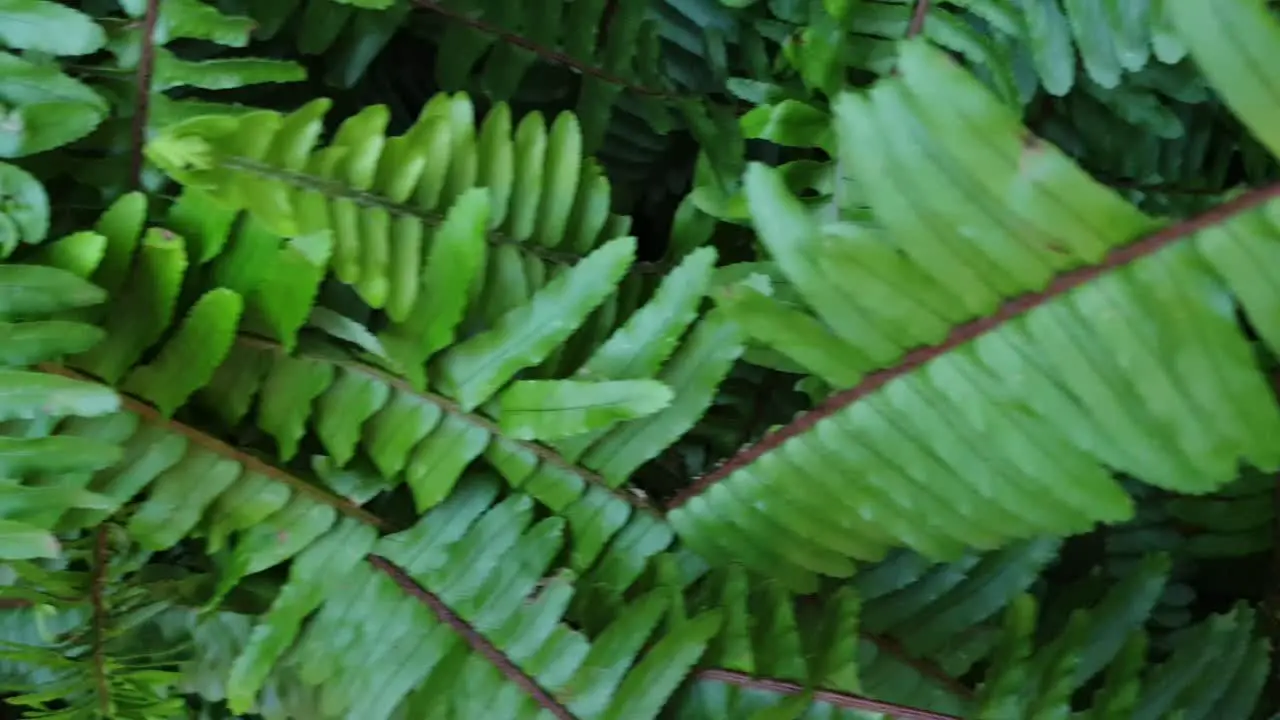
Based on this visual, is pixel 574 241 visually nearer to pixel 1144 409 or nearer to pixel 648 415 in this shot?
pixel 648 415

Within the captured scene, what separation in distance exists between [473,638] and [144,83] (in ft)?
1.43

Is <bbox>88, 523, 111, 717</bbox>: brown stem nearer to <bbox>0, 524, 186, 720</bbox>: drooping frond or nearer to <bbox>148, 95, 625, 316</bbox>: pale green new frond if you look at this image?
<bbox>0, 524, 186, 720</bbox>: drooping frond

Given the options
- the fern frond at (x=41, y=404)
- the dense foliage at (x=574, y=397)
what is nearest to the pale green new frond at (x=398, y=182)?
the dense foliage at (x=574, y=397)

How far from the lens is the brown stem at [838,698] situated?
64cm

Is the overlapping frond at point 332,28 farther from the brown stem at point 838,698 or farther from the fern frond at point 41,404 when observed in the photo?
the brown stem at point 838,698

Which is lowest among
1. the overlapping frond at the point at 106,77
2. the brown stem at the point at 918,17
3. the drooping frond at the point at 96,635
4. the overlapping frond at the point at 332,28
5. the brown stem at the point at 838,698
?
the drooping frond at the point at 96,635

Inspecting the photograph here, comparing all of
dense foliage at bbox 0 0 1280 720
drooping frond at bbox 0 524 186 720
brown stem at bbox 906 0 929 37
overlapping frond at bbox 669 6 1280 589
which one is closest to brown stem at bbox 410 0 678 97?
dense foliage at bbox 0 0 1280 720

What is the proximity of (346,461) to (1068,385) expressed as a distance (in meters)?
0.46

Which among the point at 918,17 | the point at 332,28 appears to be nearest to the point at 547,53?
the point at 332,28

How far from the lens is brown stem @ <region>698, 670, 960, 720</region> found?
0.64 metres

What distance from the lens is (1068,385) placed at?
51cm

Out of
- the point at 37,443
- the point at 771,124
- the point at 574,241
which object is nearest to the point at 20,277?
the point at 37,443

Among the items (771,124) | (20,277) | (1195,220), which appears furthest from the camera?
(771,124)

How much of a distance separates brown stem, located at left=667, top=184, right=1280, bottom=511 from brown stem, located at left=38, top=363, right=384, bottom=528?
245 millimetres
